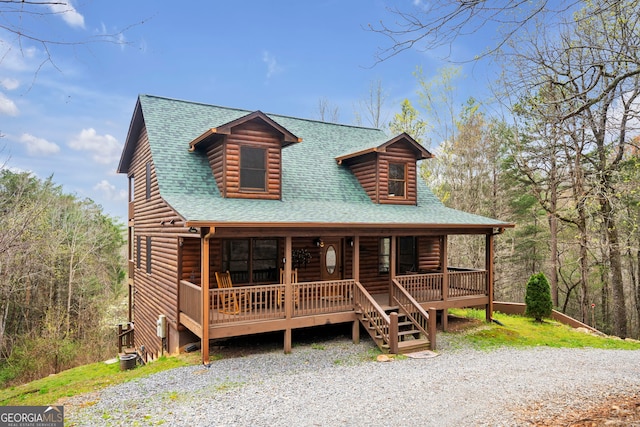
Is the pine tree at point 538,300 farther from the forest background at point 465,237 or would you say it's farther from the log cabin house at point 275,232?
the forest background at point 465,237

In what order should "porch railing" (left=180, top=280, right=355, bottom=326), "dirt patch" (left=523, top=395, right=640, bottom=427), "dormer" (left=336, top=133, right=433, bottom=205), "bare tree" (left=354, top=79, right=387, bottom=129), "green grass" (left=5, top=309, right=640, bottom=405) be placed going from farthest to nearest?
"bare tree" (left=354, top=79, right=387, bottom=129)
"dormer" (left=336, top=133, right=433, bottom=205)
"porch railing" (left=180, top=280, right=355, bottom=326)
"green grass" (left=5, top=309, right=640, bottom=405)
"dirt patch" (left=523, top=395, right=640, bottom=427)

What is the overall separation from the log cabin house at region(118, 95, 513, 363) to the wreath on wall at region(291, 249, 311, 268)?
0.11ft

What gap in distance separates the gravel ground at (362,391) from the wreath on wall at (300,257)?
9.81 ft

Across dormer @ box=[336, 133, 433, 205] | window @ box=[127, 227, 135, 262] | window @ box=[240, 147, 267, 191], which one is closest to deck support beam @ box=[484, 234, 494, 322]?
dormer @ box=[336, 133, 433, 205]

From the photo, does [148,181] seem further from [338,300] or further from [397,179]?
[397,179]

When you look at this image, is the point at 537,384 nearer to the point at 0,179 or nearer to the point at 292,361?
the point at 292,361

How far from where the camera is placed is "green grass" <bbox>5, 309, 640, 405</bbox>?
8922mm

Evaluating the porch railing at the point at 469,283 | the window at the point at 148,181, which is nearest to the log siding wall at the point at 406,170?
the porch railing at the point at 469,283

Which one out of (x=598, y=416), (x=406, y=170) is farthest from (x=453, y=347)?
(x=406, y=170)

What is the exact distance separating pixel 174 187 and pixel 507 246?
2140cm

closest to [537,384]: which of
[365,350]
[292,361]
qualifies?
[365,350]

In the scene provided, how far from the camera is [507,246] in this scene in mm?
24969

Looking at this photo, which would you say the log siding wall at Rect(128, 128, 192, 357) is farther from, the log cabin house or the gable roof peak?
the gable roof peak
